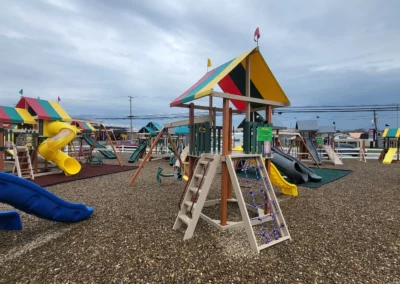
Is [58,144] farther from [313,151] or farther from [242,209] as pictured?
[313,151]

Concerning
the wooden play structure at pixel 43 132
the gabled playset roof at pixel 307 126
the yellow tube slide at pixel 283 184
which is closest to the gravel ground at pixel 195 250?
the yellow tube slide at pixel 283 184

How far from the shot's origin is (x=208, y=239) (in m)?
3.80

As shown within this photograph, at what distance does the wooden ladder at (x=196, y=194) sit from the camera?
3881mm

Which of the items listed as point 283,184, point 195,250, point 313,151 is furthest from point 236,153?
point 313,151

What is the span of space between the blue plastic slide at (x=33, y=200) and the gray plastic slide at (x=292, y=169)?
700 centimetres

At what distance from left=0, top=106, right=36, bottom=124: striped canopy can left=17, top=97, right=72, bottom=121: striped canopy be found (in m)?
0.36

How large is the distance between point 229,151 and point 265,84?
75.4 inches

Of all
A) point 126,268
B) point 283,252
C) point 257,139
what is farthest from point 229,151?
point 126,268

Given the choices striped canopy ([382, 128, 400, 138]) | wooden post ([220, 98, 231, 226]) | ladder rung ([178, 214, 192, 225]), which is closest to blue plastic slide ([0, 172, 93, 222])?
ladder rung ([178, 214, 192, 225])

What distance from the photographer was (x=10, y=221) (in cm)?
410

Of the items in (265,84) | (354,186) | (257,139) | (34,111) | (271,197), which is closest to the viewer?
(271,197)

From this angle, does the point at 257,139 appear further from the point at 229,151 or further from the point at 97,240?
the point at 97,240

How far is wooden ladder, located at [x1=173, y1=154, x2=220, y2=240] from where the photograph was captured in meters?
3.88

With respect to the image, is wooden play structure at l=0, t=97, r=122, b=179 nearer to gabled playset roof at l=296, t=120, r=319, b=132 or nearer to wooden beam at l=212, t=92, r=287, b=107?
wooden beam at l=212, t=92, r=287, b=107
